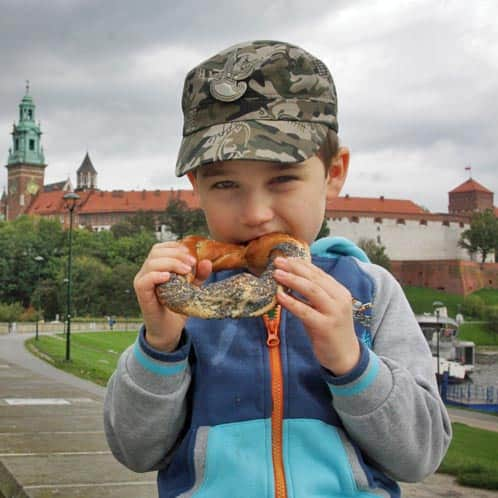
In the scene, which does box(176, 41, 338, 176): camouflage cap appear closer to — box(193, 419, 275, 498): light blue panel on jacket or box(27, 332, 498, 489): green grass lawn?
box(193, 419, 275, 498): light blue panel on jacket

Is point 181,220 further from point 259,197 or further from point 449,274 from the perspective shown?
point 259,197

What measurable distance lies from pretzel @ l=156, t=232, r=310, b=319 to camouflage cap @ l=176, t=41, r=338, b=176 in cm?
17

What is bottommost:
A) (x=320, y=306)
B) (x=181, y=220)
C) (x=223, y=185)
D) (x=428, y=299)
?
(x=320, y=306)

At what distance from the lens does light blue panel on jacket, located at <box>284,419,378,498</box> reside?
165cm

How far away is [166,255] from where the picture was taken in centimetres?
163

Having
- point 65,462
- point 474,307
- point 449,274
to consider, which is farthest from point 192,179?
point 449,274

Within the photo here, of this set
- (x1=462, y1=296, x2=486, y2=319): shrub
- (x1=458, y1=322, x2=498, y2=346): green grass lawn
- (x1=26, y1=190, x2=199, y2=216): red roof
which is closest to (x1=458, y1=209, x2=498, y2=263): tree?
(x1=462, y1=296, x2=486, y2=319): shrub

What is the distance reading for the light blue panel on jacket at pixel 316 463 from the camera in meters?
1.65

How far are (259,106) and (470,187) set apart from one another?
124969 millimetres

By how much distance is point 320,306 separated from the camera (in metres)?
1.51

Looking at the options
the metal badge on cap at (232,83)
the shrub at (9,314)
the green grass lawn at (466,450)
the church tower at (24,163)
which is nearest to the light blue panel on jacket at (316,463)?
the metal badge on cap at (232,83)

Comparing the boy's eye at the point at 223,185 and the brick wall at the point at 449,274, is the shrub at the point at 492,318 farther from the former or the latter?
the boy's eye at the point at 223,185

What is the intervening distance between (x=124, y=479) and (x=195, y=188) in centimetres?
163

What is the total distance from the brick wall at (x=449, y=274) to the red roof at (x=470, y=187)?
3396 cm
